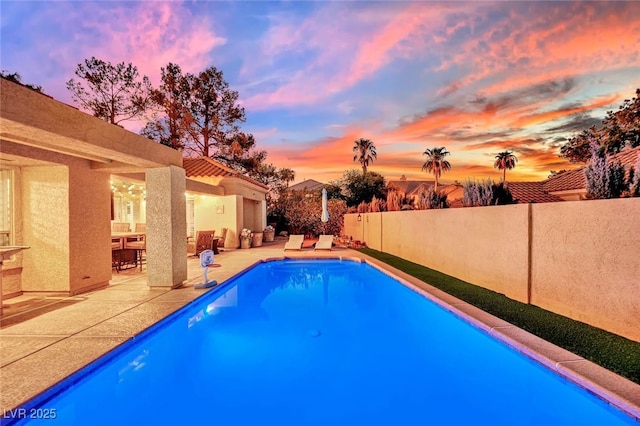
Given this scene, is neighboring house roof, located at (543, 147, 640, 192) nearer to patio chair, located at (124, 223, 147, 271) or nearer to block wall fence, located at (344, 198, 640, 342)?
block wall fence, located at (344, 198, 640, 342)

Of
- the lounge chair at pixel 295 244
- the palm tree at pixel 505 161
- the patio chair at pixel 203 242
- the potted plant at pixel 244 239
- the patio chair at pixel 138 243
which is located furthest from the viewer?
the palm tree at pixel 505 161

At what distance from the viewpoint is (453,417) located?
3301 millimetres

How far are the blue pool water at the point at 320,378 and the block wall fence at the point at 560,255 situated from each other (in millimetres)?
1613

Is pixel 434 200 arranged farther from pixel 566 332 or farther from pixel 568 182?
pixel 568 182

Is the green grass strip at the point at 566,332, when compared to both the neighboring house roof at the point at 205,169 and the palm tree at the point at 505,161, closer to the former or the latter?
the neighboring house roof at the point at 205,169

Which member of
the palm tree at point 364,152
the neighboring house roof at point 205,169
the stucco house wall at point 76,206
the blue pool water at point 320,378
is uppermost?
the palm tree at point 364,152

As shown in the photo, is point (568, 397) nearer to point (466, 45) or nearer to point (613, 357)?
point (613, 357)

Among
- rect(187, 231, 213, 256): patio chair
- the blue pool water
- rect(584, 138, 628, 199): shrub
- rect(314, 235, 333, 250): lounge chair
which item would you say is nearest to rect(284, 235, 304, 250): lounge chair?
rect(314, 235, 333, 250): lounge chair

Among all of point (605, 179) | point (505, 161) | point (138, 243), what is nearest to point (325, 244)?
point (138, 243)

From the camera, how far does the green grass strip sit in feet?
11.3

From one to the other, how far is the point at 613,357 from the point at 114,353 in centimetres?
599

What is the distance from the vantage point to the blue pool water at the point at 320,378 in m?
3.24

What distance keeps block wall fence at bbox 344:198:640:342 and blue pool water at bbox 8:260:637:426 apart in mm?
1613

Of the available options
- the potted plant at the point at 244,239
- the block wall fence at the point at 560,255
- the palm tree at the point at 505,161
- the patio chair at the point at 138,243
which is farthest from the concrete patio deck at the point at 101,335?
the palm tree at the point at 505,161
